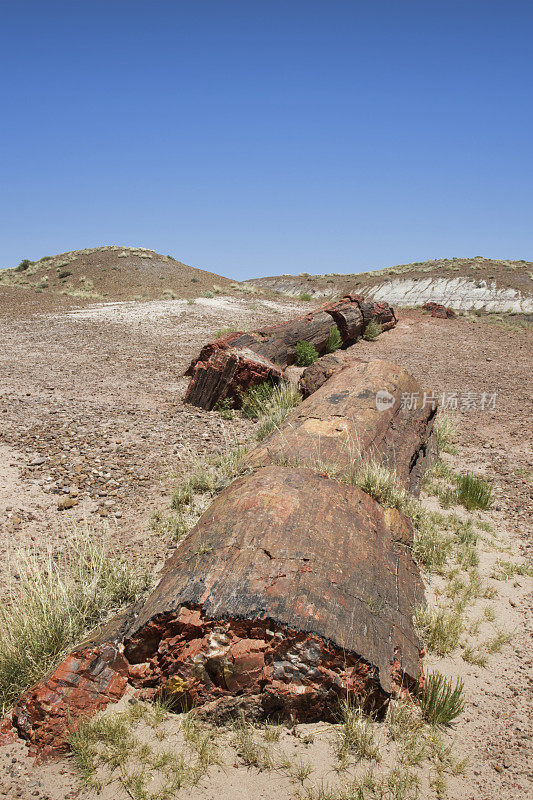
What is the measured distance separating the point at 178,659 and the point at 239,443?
4.45 m

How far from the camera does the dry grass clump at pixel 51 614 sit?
2.62 m

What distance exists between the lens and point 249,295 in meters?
24.8

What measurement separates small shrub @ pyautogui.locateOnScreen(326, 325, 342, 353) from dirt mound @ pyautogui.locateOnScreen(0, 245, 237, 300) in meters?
12.2

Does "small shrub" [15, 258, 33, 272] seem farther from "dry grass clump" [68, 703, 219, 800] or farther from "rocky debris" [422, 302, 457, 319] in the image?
"dry grass clump" [68, 703, 219, 800]

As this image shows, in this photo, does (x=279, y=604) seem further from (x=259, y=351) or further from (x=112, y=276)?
(x=112, y=276)

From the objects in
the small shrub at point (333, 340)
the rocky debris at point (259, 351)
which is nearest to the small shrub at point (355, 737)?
the rocky debris at point (259, 351)

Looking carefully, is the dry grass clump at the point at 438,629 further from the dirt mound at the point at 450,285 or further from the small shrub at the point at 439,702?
the dirt mound at the point at 450,285

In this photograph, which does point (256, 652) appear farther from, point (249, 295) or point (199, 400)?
point (249, 295)

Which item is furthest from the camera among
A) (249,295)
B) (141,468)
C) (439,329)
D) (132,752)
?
(249,295)

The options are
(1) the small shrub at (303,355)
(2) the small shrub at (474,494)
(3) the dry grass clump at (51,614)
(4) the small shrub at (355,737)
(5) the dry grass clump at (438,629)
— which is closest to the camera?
(4) the small shrub at (355,737)

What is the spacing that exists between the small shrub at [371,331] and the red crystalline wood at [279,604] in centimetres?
1095

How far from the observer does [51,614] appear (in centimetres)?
284

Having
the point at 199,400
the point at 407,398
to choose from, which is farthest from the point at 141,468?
the point at 407,398

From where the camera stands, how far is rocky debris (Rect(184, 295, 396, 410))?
830 cm
